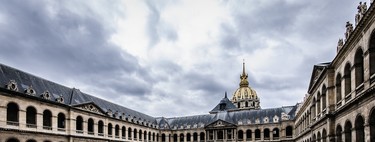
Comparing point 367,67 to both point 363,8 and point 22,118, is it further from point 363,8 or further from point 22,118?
point 22,118

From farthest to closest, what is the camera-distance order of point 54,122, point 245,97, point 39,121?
point 245,97, point 54,122, point 39,121

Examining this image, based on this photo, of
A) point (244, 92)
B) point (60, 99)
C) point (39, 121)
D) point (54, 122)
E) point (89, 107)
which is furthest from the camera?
point (244, 92)

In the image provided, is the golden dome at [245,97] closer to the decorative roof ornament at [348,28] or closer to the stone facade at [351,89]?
the stone facade at [351,89]

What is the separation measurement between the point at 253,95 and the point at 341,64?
9278 centimetres

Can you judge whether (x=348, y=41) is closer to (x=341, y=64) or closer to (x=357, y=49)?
(x=357, y=49)

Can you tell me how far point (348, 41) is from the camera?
61.1ft

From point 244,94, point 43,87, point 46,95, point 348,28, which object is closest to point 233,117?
point 244,94

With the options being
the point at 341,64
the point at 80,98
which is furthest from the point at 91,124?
the point at 341,64

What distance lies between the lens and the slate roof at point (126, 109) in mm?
36750

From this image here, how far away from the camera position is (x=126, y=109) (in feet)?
204

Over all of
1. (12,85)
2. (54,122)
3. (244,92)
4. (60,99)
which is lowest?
(54,122)

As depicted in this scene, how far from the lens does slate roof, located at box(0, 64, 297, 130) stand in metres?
36.8

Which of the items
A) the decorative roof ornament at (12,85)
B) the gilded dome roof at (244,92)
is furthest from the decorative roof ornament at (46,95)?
the gilded dome roof at (244,92)

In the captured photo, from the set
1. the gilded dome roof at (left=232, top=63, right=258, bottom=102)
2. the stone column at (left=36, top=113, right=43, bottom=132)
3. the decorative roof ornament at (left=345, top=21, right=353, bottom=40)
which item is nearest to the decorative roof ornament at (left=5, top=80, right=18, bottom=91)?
the stone column at (left=36, top=113, right=43, bottom=132)
